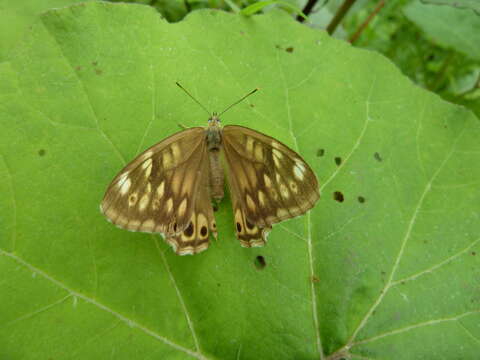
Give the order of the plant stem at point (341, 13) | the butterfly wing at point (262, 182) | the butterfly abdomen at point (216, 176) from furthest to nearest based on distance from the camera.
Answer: the plant stem at point (341, 13) → the butterfly abdomen at point (216, 176) → the butterfly wing at point (262, 182)

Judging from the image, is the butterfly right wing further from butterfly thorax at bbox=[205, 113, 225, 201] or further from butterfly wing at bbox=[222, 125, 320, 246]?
butterfly wing at bbox=[222, 125, 320, 246]

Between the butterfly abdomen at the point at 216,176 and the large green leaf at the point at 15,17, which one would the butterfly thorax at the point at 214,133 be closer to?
the butterfly abdomen at the point at 216,176

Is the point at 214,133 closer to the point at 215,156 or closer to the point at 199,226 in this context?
the point at 215,156

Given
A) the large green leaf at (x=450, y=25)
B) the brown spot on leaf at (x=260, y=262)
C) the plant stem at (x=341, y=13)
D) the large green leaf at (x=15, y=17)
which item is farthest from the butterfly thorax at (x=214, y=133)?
the large green leaf at (x=450, y=25)

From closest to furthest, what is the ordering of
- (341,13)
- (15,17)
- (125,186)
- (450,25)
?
(125,186)
(15,17)
(341,13)
(450,25)

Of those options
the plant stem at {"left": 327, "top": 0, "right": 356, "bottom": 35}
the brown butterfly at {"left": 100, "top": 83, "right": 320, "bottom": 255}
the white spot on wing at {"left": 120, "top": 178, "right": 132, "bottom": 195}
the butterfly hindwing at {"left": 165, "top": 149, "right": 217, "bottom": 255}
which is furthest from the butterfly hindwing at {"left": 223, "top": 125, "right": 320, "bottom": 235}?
the plant stem at {"left": 327, "top": 0, "right": 356, "bottom": 35}

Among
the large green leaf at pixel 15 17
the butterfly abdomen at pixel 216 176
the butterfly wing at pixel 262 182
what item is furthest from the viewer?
the large green leaf at pixel 15 17

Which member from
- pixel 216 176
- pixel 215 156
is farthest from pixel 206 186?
pixel 215 156
